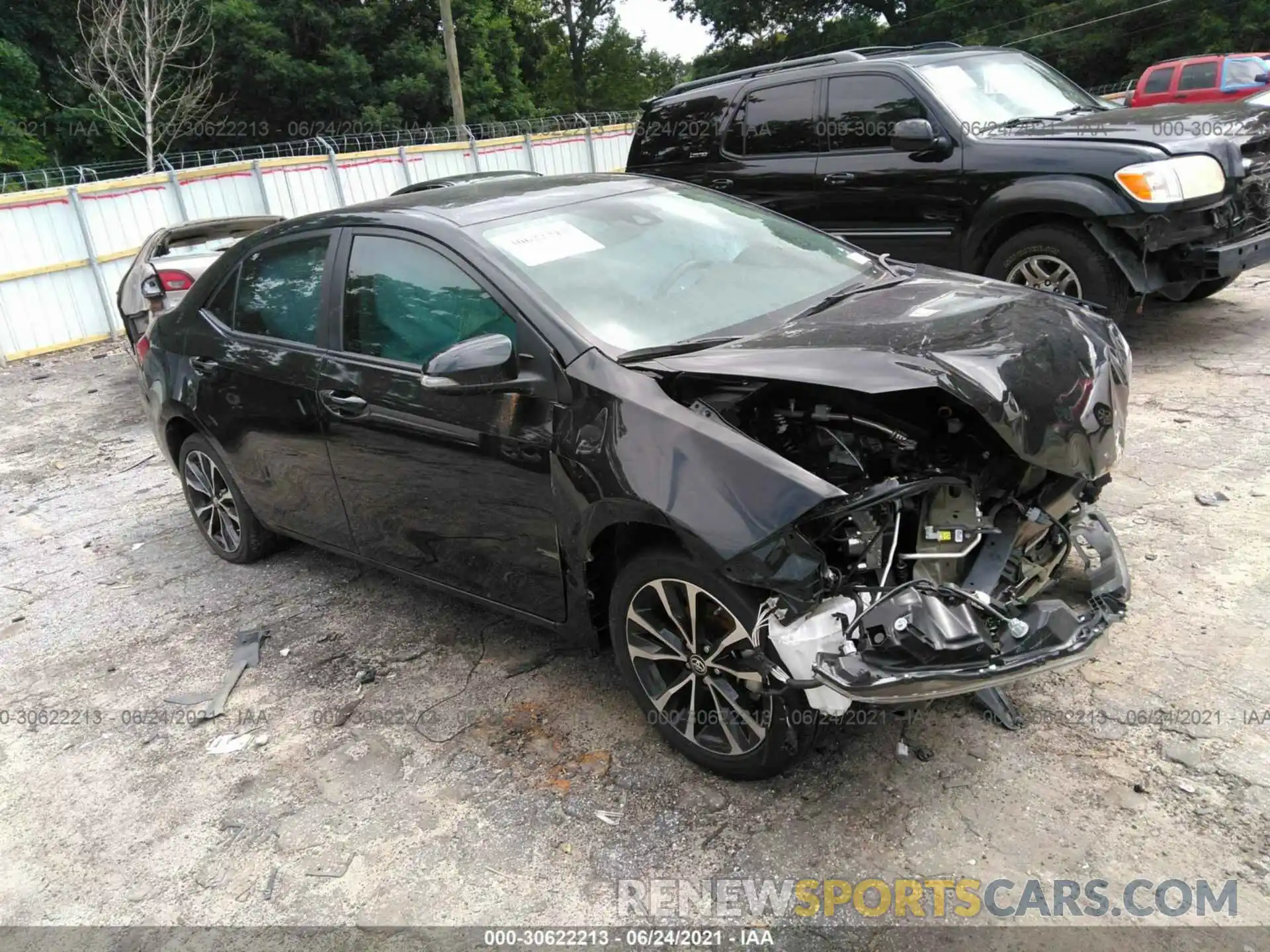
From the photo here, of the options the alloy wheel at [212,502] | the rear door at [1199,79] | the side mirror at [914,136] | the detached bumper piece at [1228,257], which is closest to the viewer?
the alloy wheel at [212,502]

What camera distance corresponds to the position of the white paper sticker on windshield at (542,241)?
335 cm

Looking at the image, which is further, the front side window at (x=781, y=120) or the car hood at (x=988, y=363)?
the front side window at (x=781, y=120)

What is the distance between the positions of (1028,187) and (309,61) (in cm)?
3030

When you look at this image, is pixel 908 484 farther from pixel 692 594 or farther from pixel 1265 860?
pixel 1265 860

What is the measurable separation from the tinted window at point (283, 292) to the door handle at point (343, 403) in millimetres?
266

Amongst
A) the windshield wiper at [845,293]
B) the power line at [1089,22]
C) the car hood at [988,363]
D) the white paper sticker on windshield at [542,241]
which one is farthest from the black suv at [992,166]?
the power line at [1089,22]

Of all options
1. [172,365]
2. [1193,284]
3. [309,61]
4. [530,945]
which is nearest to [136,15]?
[309,61]

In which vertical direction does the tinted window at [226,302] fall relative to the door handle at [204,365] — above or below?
above

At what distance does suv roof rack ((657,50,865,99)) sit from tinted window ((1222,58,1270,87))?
12.9 metres

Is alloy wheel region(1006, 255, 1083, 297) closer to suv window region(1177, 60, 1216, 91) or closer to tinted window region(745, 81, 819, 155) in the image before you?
tinted window region(745, 81, 819, 155)

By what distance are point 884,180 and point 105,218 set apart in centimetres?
1053

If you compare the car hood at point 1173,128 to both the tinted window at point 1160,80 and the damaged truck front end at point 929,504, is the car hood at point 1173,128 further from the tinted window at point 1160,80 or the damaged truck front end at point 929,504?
the tinted window at point 1160,80

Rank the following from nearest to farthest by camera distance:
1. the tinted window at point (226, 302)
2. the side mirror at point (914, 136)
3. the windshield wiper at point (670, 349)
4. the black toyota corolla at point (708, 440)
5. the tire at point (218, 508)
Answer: the black toyota corolla at point (708, 440)
the windshield wiper at point (670, 349)
the tinted window at point (226, 302)
the tire at point (218, 508)
the side mirror at point (914, 136)

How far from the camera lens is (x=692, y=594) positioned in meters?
2.80
